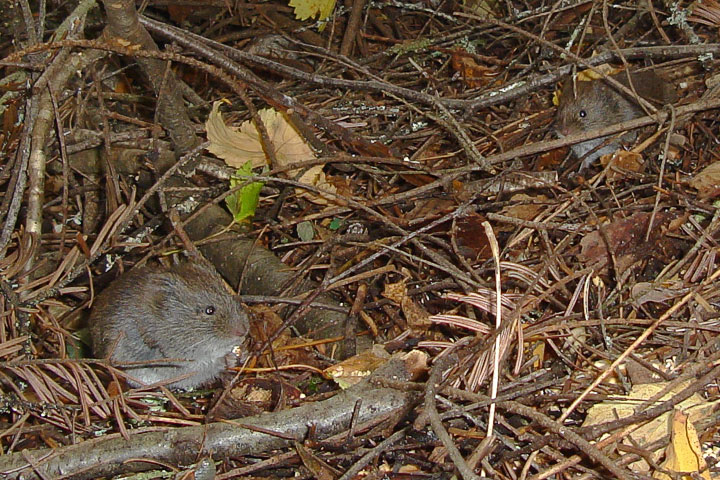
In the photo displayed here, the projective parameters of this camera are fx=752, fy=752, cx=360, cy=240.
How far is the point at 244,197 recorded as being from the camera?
354cm

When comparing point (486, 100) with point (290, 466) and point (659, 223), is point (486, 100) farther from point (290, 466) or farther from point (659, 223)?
point (290, 466)

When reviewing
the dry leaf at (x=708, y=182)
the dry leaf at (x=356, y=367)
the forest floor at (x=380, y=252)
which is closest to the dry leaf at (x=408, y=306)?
the forest floor at (x=380, y=252)

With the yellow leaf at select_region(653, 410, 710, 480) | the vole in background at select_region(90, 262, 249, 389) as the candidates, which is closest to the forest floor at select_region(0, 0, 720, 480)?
the yellow leaf at select_region(653, 410, 710, 480)

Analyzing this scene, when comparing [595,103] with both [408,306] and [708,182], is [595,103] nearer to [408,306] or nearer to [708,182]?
[708,182]

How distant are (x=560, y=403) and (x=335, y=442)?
30.9 inches

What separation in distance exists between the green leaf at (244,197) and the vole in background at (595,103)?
1.70 m

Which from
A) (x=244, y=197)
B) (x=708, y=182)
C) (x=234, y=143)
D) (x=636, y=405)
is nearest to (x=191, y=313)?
A: (x=244, y=197)

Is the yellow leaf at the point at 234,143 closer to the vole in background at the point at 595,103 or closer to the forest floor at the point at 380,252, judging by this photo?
the forest floor at the point at 380,252

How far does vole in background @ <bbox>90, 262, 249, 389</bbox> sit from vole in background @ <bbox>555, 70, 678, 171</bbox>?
2061 millimetres

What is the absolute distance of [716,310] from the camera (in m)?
2.80

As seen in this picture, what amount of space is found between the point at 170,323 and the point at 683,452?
214cm

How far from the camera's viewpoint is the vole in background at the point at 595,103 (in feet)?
13.8

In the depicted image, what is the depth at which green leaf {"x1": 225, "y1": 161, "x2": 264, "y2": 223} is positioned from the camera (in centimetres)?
354

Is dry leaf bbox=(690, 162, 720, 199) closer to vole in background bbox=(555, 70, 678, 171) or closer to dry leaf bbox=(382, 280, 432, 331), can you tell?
vole in background bbox=(555, 70, 678, 171)
